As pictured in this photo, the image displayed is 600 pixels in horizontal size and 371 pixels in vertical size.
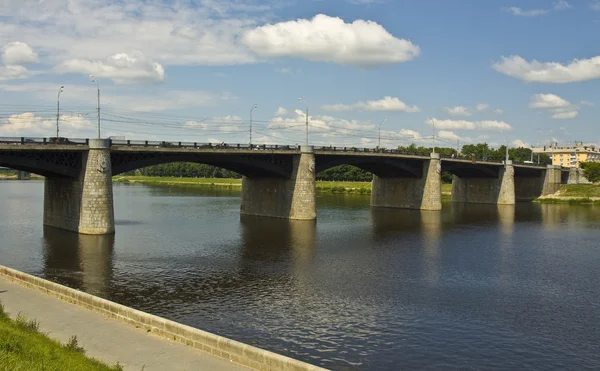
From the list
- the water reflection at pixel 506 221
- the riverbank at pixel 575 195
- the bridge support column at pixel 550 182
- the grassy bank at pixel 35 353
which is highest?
the bridge support column at pixel 550 182

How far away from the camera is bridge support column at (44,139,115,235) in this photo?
5028 cm

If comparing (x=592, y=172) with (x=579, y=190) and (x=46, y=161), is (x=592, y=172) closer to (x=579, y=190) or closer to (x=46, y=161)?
(x=579, y=190)

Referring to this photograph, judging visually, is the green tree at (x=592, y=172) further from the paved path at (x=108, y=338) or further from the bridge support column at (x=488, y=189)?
the paved path at (x=108, y=338)

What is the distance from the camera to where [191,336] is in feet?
59.1

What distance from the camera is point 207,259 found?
138 ft

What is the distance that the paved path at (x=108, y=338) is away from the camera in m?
16.5

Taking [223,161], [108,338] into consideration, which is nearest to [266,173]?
[223,161]

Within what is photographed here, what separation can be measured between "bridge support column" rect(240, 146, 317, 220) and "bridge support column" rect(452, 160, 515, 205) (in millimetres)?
58312

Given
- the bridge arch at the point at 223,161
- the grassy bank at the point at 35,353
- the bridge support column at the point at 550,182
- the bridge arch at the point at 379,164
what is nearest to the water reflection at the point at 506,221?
the bridge arch at the point at 379,164

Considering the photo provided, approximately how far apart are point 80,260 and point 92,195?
12749mm

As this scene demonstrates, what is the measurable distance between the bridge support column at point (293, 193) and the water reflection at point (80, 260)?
89.3 ft

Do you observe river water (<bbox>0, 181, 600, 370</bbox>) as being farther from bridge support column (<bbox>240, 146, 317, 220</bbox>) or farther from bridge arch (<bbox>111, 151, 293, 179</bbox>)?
bridge arch (<bbox>111, 151, 293, 179</bbox>)

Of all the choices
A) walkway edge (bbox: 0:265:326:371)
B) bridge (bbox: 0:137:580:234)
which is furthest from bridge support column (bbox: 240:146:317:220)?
walkway edge (bbox: 0:265:326:371)

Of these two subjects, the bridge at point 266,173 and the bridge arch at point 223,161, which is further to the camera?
the bridge arch at point 223,161
